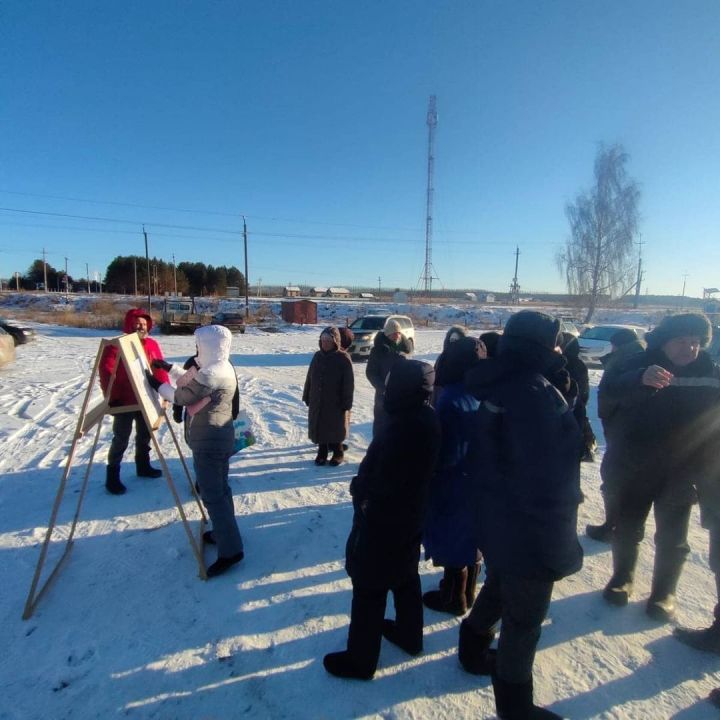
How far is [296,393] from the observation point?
8.73 metres

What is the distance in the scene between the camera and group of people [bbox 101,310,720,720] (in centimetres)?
182

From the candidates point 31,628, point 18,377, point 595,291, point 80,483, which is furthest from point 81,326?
point 595,291

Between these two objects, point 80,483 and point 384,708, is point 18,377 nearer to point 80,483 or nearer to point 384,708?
point 80,483

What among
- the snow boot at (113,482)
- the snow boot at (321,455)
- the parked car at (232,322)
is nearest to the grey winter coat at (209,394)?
the snow boot at (113,482)

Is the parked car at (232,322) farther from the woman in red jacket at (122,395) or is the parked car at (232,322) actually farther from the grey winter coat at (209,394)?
the grey winter coat at (209,394)

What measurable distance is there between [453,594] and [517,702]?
0.78m

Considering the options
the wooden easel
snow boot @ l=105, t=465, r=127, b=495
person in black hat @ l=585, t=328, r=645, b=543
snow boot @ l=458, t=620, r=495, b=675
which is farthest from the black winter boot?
snow boot @ l=105, t=465, r=127, b=495

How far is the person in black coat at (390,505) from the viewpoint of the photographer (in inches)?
79.4

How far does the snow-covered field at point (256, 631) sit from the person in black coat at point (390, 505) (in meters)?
0.31

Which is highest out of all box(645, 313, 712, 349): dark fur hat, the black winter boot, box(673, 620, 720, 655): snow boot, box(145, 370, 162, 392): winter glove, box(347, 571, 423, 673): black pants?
box(645, 313, 712, 349): dark fur hat

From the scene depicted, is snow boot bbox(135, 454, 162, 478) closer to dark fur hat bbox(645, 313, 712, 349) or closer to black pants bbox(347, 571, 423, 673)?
black pants bbox(347, 571, 423, 673)

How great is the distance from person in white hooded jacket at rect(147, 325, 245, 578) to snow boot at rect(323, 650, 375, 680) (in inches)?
45.4

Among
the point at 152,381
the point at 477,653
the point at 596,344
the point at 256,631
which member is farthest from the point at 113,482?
the point at 596,344

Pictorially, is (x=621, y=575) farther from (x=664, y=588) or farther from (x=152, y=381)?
(x=152, y=381)
